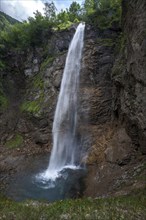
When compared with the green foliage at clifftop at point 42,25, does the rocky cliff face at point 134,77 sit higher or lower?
lower

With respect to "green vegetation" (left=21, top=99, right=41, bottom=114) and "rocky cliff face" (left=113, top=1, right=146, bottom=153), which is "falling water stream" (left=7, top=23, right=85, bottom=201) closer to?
"green vegetation" (left=21, top=99, right=41, bottom=114)

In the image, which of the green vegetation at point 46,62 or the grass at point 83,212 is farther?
the green vegetation at point 46,62

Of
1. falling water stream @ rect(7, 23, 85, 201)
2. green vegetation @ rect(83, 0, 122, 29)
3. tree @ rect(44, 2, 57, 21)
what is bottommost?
falling water stream @ rect(7, 23, 85, 201)

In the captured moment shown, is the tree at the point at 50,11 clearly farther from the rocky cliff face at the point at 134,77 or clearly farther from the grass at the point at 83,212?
the grass at the point at 83,212

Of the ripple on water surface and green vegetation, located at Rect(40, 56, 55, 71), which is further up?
green vegetation, located at Rect(40, 56, 55, 71)

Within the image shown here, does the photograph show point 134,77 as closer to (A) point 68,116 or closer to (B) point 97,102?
(B) point 97,102

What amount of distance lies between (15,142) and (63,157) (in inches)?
237

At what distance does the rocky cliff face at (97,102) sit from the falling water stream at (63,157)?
2.53 feet

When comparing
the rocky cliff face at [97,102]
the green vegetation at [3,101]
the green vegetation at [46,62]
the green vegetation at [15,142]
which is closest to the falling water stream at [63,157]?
the rocky cliff face at [97,102]

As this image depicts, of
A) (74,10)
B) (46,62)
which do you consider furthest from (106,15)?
(74,10)

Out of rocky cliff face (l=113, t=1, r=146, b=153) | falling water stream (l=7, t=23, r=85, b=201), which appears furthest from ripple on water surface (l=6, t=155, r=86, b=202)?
rocky cliff face (l=113, t=1, r=146, b=153)

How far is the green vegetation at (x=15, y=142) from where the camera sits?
25734mm

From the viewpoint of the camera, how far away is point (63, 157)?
→ 22.9m

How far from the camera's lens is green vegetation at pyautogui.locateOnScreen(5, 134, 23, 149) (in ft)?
84.4
